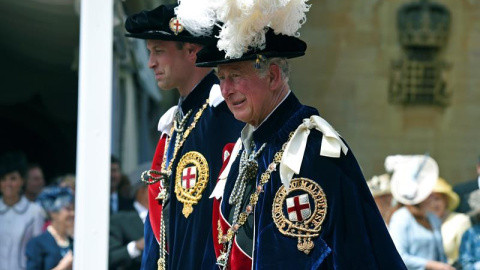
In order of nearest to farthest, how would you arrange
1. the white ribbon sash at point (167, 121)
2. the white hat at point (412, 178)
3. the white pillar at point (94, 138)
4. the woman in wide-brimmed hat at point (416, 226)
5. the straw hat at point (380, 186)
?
the white ribbon sash at point (167, 121) → the white pillar at point (94, 138) → the woman in wide-brimmed hat at point (416, 226) → the white hat at point (412, 178) → the straw hat at point (380, 186)

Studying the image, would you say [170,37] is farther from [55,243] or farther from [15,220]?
[15,220]

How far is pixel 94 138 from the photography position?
682 cm

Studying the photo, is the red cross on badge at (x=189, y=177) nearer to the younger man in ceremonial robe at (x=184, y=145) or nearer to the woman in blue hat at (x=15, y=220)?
the younger man in ceremonial robe at (x=184, y=145)

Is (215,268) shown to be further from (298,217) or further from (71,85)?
(71,85)

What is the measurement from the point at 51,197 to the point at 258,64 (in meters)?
5.08

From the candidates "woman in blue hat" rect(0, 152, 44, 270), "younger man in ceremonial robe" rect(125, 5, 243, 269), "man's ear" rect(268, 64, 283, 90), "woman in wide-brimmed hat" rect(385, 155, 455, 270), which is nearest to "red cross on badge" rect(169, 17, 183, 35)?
"younger man in ceremonial robe" rect(125, 5, 243, 269)

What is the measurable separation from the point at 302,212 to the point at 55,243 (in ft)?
15.6

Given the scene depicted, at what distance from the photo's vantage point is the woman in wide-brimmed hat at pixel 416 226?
7.99 metres

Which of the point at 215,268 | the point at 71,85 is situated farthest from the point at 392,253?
the point at 71,85

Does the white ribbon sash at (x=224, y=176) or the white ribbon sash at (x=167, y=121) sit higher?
the white ribbon sash at (x=167, y=121)

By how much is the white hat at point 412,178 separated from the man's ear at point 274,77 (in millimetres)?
4595

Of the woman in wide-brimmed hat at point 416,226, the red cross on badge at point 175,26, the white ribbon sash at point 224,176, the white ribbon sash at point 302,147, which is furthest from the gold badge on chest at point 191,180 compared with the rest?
the woman in wide-brimmed hat at point 416,226

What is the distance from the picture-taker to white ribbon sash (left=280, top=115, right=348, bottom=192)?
144 inches

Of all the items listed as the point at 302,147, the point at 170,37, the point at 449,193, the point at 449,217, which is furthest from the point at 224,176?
the point at 449,193
